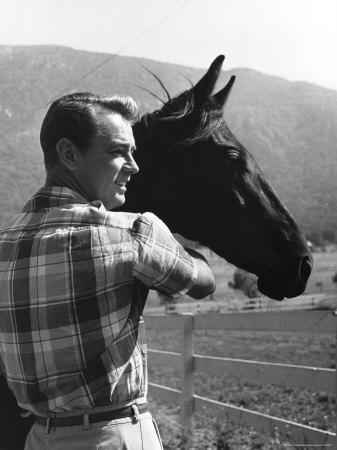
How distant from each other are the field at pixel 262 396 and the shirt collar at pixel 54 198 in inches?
47.7

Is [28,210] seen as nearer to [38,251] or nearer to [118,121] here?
[38,251]

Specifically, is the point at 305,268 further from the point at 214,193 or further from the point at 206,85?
the point at 206,85

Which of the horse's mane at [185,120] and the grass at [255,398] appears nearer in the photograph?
the horse's mane at [185,120]

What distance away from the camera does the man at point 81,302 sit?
1553 millimetres

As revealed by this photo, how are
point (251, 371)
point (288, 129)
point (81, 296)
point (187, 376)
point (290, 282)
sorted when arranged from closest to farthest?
point (81, 296)
point (290, 282)
point (288, 129)
point (251, 371)
point (187, 376)

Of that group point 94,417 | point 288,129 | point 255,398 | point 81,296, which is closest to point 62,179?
point 81,296

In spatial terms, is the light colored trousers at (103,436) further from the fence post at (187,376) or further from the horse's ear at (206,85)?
Answer: the fence post at (187,376)

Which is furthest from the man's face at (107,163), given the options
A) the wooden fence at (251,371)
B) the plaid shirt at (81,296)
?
the wooden fence at (251,371)

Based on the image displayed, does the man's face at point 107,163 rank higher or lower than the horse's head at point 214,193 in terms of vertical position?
higher

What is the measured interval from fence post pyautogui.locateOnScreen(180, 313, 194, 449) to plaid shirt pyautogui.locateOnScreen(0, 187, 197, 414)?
540cm

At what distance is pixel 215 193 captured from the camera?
253cm

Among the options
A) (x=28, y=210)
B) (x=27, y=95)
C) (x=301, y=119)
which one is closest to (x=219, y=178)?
(x=28, y=210)

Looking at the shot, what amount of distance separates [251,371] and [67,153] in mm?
4869

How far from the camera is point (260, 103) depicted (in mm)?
4703
